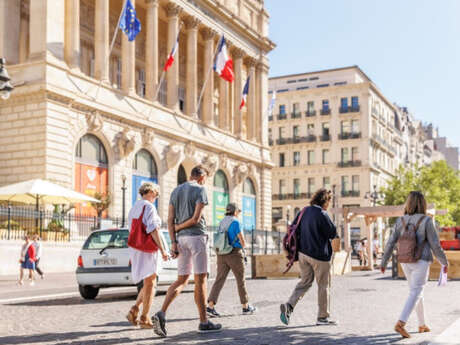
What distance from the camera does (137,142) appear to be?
3753cm

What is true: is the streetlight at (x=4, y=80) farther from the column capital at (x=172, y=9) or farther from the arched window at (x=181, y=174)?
the column capital at (x=172, y=9)

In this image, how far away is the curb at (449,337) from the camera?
7309 mm

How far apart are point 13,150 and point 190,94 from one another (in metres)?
16.3

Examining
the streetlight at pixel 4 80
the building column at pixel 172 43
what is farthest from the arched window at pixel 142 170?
the streetlight at pixel 4 80

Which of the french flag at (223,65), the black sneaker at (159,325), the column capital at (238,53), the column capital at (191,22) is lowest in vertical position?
the black sneaker at (159,325)

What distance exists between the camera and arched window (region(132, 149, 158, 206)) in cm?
3766

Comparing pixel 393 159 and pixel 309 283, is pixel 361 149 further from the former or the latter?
pixel 309 283

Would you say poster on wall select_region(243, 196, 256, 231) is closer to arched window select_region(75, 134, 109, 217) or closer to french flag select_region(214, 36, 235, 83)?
french flag select_region(214, 36, 235, 83)

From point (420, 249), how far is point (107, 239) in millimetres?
7678

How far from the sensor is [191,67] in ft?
150

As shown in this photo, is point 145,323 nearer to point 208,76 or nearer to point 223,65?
point 223,65

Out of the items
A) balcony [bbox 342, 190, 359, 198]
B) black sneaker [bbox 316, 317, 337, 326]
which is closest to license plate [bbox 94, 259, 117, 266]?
black sneaker [bbox 316, 317, 337, 326]

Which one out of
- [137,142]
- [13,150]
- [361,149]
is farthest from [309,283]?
[361,149]

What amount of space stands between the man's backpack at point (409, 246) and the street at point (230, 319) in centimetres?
90
